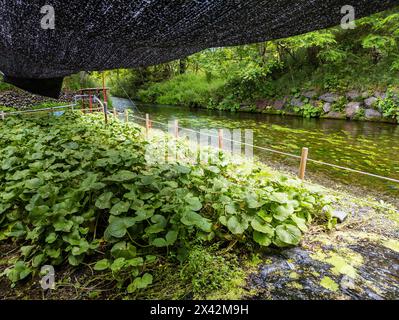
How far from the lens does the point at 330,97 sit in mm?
13031

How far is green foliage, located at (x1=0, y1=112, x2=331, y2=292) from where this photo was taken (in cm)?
212

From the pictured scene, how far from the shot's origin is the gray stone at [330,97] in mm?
12870

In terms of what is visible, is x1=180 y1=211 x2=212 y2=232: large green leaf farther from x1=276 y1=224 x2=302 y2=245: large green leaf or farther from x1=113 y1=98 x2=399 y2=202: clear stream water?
x1=113 y1=98 x2=399 y2=202: clear stream water

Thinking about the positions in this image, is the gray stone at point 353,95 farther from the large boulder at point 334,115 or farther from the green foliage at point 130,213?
the green foliage at point 130,213

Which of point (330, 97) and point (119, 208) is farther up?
point (330, 97)

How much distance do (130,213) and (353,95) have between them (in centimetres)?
1284

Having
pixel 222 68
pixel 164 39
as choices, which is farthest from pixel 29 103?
pixel 164 39

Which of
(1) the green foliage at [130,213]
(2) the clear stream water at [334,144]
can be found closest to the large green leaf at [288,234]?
(1) the green foliage at [130,213]

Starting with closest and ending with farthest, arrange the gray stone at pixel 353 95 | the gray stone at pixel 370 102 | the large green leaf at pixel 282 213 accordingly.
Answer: the large green leaf at pixel 282 213, the gray stone at pixel 370 102, the gray stone at pixel 353 95

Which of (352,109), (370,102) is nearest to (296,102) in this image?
(352,109)

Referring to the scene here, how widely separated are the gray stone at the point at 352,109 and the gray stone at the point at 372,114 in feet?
1.25

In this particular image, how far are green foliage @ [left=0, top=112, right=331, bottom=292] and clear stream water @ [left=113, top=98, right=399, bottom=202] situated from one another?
2597mm

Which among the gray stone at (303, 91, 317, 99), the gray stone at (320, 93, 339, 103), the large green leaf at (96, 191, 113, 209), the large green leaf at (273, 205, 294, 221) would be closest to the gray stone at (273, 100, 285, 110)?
the gray stone at (303, 91, 317, 99)

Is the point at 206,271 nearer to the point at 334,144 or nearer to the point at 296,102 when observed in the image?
the point at 334,144
